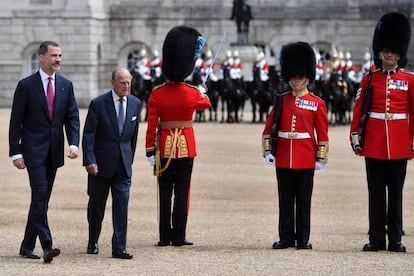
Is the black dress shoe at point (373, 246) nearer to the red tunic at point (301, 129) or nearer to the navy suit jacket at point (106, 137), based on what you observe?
the red tunic at point (301, 129)

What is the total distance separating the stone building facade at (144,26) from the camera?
3769 centimetres

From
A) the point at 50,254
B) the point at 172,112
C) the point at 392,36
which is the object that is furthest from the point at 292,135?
the point at 50,254

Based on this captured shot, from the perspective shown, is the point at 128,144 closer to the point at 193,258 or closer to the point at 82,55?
the point at 193,258

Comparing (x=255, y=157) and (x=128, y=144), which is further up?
(x=128, y=144)

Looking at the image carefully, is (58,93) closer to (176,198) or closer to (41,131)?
(41,131)

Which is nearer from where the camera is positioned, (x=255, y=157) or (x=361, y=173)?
(x=361, y=173)

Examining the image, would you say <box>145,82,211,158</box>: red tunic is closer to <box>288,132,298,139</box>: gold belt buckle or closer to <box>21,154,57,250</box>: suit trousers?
<box>288,132,298,139</box>: gold belt buckle

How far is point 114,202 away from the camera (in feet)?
33.2

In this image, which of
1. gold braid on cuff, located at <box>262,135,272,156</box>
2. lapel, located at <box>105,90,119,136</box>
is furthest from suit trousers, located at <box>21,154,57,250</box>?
gold braid on cuff, located at <box>262,135,272,156</box>

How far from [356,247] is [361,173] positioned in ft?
22.4

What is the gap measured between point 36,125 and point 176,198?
4.71 feet

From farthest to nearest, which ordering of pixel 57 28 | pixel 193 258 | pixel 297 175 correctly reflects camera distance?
1. pixel 57 28
2. pixel 297 175
3. pixel 193 258

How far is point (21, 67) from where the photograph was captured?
38.0 m

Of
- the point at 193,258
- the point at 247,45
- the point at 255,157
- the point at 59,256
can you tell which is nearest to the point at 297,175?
the point at 193,258
